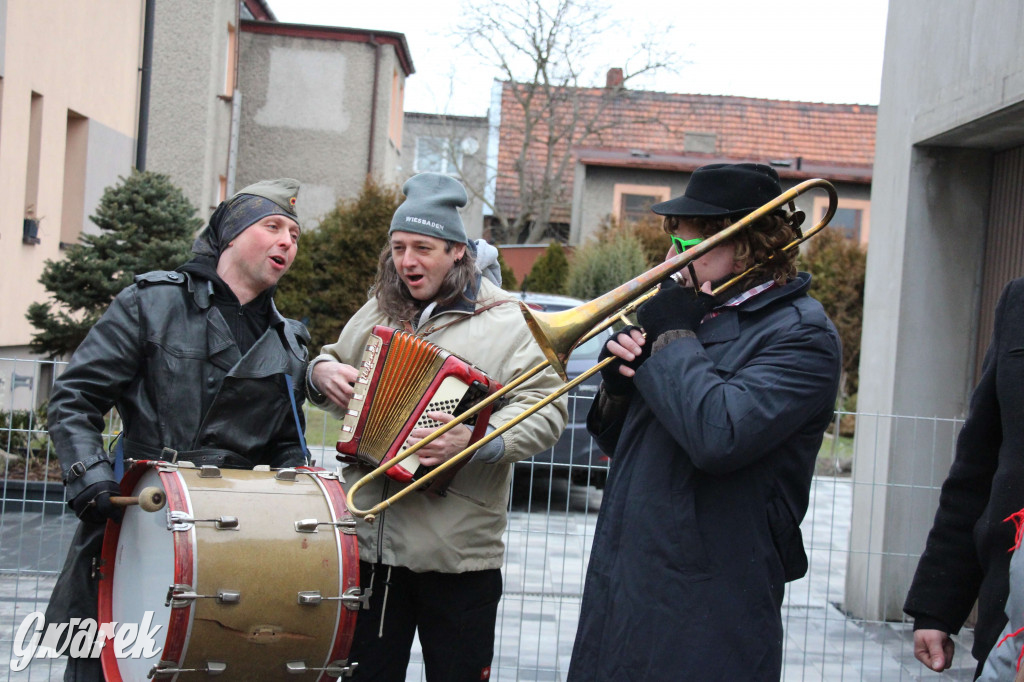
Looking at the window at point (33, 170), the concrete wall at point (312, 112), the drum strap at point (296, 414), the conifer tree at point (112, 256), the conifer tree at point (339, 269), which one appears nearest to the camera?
the drum strap at point (296, 414)

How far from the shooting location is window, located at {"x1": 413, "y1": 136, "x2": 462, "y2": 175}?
30.7 m

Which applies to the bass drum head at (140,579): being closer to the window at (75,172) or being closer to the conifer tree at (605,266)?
the window at (75,172)

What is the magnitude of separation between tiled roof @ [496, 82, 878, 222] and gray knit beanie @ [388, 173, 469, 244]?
23383 millimetres

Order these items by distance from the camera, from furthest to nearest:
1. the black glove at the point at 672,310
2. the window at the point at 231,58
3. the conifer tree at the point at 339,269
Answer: the window at the point at 231,58, the conifer tree at the point at 339,269, the black glove at the point at 672,310

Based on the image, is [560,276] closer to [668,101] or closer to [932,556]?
[668,101]

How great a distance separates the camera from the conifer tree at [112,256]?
27.5 ft

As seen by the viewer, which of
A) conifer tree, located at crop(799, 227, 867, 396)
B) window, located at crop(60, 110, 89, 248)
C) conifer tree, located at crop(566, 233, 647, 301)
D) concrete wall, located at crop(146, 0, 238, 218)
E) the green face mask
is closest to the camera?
the green face mask

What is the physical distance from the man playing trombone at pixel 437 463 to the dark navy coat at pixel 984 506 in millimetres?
1141

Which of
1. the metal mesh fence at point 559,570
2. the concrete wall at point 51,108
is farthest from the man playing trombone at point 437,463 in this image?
the concrete wall at point 51,108

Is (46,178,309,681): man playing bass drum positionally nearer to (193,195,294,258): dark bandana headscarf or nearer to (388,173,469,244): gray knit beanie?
(193,195,294,258): dark bandana headscarf

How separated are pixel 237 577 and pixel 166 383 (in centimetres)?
72

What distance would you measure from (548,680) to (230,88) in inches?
639

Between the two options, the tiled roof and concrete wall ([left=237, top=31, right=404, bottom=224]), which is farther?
the tiled roof

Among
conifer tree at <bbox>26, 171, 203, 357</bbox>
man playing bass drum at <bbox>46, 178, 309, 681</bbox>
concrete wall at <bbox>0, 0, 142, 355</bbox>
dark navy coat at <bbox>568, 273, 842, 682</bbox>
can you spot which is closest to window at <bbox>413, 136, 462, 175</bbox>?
concrete wall at <bbox>0, 0, 142, 355</bbox>
